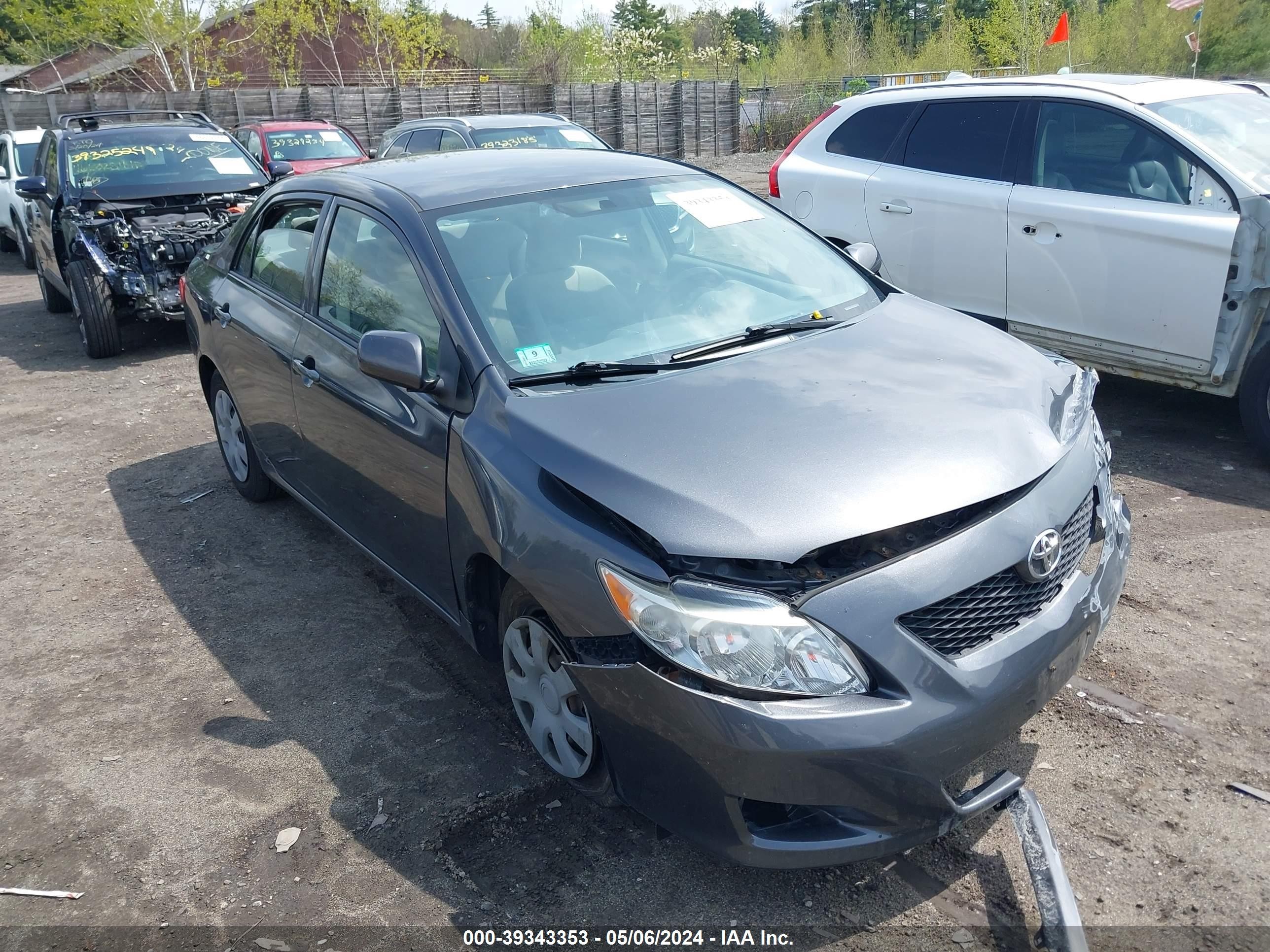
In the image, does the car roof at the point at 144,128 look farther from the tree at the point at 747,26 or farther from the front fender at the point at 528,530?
the tree at the point at 747,26

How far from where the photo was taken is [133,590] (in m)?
4.83

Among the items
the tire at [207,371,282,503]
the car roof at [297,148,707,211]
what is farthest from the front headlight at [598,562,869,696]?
the tire at [207,371,282,503]

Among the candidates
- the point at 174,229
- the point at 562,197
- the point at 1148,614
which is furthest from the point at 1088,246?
the point at 174,229

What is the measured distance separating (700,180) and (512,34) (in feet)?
172

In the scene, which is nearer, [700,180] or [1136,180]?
[700,180]

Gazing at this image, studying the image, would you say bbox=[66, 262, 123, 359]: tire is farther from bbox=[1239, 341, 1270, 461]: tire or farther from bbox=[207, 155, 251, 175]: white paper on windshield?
bbox=[1239, 341, 1270, 461]: tire

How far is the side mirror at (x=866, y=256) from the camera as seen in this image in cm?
440

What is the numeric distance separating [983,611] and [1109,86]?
4.34 meters

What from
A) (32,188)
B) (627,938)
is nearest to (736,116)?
(32,188)

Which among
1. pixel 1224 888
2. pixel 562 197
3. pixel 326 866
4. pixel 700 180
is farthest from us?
pixel 700 180

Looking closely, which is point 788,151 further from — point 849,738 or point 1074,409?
point 849,738

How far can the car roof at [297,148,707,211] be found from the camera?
385 cm

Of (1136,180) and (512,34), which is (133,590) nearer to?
(1136,180)

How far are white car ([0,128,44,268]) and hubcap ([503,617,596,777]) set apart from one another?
13010 mm
